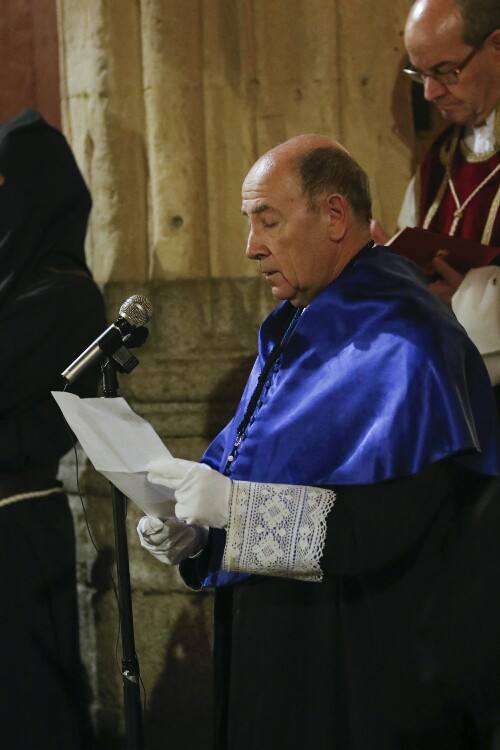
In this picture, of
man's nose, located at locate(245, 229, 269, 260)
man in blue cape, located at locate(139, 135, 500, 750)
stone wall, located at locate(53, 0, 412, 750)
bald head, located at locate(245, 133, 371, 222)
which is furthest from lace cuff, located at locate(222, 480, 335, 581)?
stone wall, located at locate(53, 0, 412, 750)

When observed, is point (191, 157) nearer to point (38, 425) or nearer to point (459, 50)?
point (38, 425)

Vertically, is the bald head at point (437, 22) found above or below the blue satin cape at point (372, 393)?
above

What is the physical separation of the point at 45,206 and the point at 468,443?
1893 millimetres

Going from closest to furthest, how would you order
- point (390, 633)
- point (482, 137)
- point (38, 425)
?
1. point (390, 633)
2. point (482, 137)
3. point (38, 425)

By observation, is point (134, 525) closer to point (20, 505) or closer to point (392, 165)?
point (20, 505)

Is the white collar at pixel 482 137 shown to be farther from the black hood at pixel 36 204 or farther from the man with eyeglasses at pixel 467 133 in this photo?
the black hood at pixel 36 204

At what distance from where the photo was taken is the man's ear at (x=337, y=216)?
236 cm

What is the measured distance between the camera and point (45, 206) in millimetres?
3516

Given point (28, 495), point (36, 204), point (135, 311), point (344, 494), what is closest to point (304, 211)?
point (135, 311)

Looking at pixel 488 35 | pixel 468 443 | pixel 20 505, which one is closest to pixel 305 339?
pixel 468 443

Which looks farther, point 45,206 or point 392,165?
point 392,165

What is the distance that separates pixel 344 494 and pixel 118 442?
48 cm

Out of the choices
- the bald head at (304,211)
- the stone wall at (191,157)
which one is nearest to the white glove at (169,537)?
the bald head at (304,211)

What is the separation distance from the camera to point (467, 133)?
3123 mm
